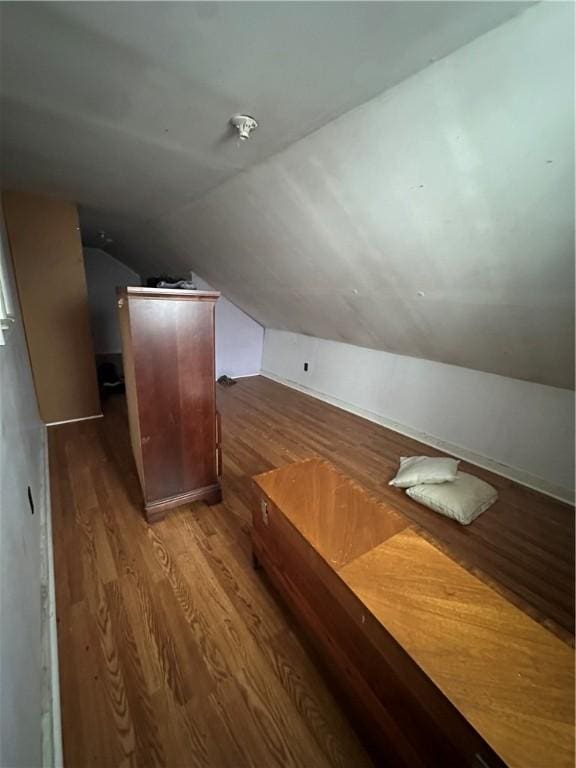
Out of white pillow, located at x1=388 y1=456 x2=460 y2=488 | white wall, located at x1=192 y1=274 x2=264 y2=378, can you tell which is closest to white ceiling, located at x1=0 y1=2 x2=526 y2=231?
white pillow, located at x1=388 y1=456 x2=460 y2=488

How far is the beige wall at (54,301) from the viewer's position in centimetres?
277

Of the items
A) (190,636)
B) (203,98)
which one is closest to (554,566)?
(190,636)

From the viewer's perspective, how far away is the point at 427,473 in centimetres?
218

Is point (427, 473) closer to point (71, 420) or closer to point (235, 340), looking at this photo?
point (71, 420)

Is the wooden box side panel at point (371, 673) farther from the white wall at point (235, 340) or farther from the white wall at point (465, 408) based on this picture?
the white wall at point (235, 340)

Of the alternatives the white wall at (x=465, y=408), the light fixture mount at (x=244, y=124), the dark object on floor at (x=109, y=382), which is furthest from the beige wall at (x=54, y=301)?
the white wall at (x=465, y=408)

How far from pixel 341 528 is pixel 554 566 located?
4.56ft

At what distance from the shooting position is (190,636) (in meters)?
1.26

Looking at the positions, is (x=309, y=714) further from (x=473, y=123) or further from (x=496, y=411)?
(x=496, y=411)

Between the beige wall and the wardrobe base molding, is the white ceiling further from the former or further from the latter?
the wardrobe base molding

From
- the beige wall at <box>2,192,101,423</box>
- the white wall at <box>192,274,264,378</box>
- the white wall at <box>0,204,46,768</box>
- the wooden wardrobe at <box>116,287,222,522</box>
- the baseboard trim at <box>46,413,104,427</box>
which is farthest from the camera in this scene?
the white wall at <box>192,274,264,378</box>

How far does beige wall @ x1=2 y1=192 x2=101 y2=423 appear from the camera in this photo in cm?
277

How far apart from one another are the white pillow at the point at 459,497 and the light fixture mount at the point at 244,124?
91.7 inches

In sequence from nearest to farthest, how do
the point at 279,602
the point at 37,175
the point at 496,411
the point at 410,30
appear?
1. the point at 410,30
2. the point at 279,602
3. the point at 37,175
4. the point at 496,411
